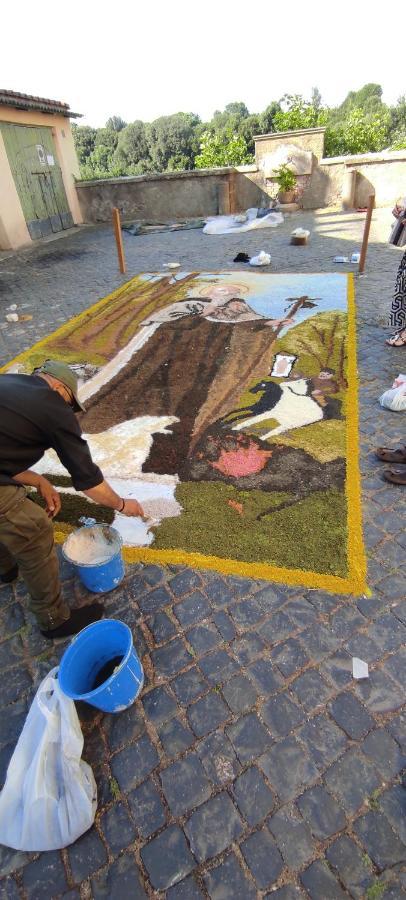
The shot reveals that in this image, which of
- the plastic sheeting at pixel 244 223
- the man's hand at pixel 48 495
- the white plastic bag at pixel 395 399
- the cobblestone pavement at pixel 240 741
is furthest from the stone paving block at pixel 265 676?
the plastic sheeting at pixel 244 223

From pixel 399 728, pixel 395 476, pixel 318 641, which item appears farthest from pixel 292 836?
pixel 395 476

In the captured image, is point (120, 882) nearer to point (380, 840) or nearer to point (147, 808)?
point (147, 808)

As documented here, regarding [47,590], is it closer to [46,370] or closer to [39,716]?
[39,716]

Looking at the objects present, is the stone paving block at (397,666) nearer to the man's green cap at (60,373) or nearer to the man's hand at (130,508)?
the man's hand at (130,508)

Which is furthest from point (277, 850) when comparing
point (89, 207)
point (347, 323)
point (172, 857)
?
point (89, 207)

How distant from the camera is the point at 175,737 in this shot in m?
2.39

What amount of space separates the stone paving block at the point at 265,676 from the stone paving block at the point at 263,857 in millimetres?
633

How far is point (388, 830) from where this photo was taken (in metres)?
2.01

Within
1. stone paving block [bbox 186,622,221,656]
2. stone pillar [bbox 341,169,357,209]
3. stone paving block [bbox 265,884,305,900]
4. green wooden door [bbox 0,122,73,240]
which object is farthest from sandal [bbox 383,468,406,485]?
green wooden door [bbox 0,122,73,240]

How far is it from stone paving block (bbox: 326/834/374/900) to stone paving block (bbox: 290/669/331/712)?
0.57 metres

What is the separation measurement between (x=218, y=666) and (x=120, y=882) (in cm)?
104

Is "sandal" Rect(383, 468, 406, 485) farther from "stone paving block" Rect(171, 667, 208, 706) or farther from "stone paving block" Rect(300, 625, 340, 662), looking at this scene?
"stone paving block" Rect(171, 667, 208, 706)

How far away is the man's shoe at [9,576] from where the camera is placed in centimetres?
333

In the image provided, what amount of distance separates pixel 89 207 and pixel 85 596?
17.1 m
